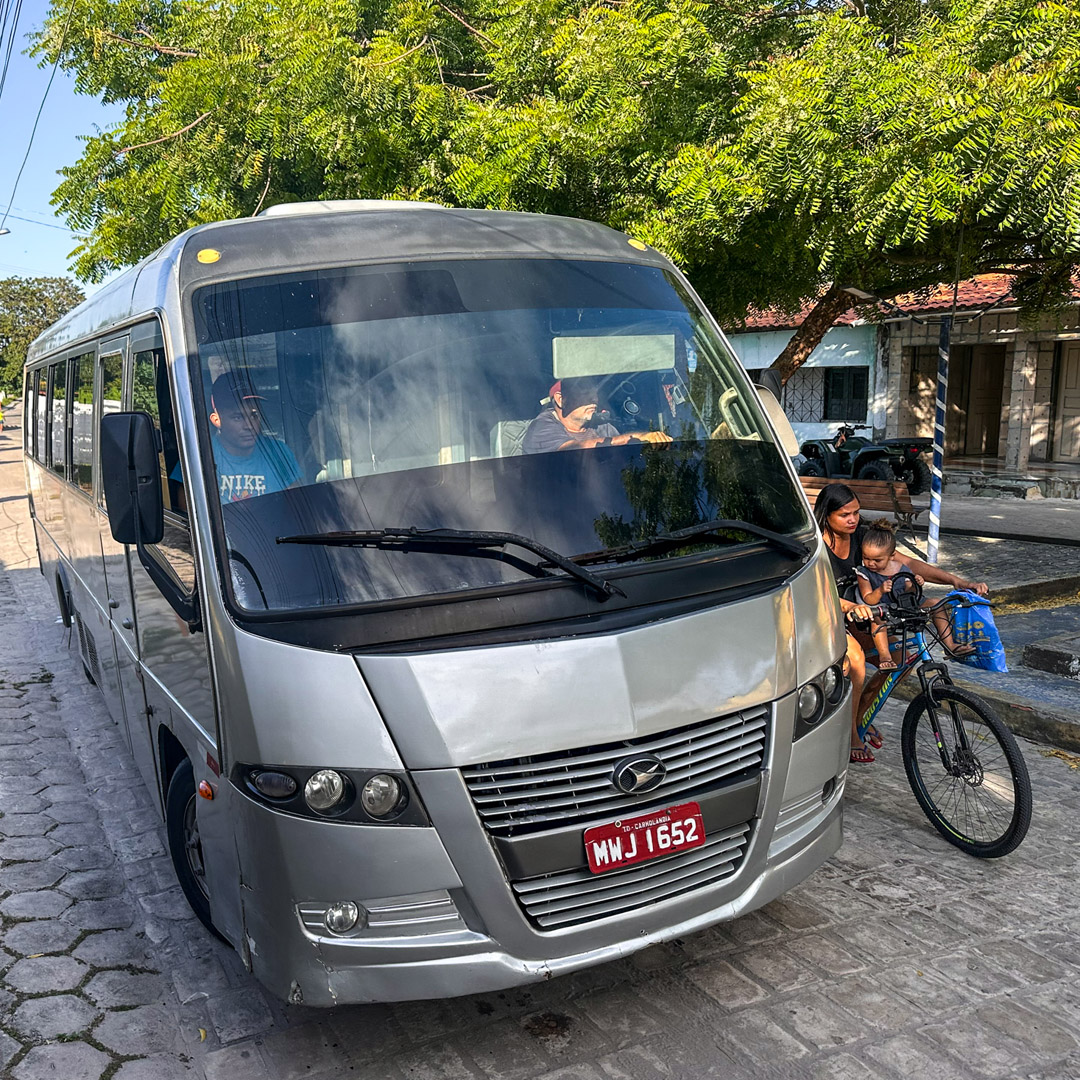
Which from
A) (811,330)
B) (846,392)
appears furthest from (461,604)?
(846,392)

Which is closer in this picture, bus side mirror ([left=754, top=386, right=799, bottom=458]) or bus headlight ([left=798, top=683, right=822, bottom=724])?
bus headlight ([left=798, top=683, right=822, bottom=724])

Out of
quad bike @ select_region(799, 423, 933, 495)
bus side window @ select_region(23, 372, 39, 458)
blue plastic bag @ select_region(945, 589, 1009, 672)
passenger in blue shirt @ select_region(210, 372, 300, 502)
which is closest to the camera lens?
passenger in blue shirt @ select_region(210, 372, 300, 502)

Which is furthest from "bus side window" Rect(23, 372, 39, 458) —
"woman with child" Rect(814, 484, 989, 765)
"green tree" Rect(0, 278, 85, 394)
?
"green tree" Rect(0, 278, 85, 394)

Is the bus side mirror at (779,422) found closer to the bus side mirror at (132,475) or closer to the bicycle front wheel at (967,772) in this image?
the bicycle front wheel at (967,772)

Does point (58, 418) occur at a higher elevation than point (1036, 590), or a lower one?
higher

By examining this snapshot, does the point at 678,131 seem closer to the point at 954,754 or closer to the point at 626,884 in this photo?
the point at 954,754

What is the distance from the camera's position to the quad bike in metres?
18.9

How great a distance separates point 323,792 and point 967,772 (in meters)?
2.84

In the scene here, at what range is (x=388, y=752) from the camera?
108 inches

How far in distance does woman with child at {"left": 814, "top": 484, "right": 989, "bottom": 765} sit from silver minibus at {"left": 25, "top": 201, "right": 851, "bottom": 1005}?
4.07 feet

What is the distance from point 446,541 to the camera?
298cm

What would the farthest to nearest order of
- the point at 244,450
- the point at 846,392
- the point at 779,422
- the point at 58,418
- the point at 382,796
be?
the point at 846,392 < the point at 58,418 < the point at 779,422 < the point at 244,450 < the point at 382,796

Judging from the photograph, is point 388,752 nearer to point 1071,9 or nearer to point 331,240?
point 331,240

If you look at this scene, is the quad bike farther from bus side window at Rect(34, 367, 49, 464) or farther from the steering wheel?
the steering wheel
